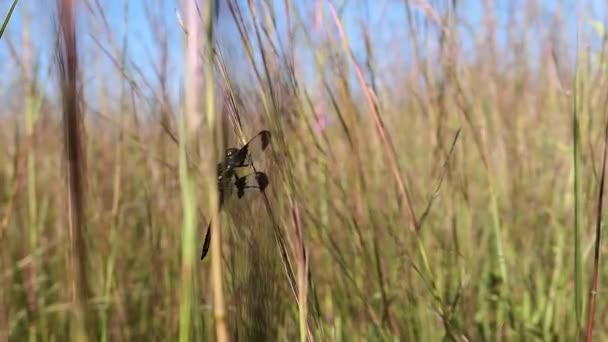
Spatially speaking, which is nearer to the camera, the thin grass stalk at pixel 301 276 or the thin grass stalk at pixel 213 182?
the thin grass stalk at pixel 213 182

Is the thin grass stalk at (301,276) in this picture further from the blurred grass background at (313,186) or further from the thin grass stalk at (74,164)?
the thin grass stalk at (74,164)

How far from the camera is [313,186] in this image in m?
0.85

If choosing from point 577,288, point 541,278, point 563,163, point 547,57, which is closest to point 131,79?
point 577,288

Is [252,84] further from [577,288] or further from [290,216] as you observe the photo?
[577,288]

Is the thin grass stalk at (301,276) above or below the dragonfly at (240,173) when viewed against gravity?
below

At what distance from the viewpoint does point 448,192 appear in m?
0.84

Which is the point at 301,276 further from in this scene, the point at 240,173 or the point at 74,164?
the point at 74,164

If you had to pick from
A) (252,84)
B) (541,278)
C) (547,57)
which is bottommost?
(541,278)

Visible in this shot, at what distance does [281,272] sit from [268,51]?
0.15 meters

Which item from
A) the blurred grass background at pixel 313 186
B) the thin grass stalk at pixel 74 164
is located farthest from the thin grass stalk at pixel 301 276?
the thin grass stalk at pixel 74 164

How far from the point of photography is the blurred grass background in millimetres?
290

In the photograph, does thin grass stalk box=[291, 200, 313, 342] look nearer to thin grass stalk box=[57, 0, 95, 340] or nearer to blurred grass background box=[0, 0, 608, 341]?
blurred grass background box=[0, 0, 608, 341]

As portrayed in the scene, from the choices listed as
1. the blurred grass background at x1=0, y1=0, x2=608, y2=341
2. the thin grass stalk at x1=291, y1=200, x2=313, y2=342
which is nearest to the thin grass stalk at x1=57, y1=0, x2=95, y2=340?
the blurred grass background at x1=0, y1=0, x2=608, y2=341

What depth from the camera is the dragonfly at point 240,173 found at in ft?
0.90
